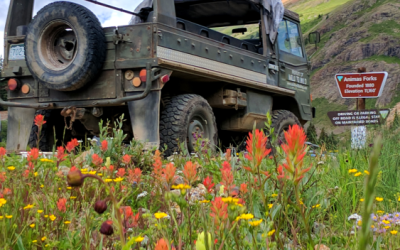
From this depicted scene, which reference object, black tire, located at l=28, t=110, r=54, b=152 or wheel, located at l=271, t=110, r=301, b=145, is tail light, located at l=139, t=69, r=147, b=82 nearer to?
black tire, located at l=28, t=110, r=54, b=152

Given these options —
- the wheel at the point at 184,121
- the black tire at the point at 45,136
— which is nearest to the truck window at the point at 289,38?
the wheel at the point at 184,121

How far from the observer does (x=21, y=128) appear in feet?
22.4

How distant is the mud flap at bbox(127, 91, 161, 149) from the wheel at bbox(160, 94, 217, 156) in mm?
317

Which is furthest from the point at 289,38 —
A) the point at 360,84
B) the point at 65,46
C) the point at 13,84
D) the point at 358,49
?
the point at 358,49

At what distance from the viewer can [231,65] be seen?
7320mm

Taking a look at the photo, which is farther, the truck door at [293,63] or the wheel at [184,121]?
the truck door at [293,63]

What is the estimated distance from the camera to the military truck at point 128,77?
5785mm

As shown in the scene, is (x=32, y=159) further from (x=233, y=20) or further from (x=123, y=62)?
(x=233, y=20)

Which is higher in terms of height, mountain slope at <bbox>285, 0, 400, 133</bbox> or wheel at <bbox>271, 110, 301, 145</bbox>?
mountain slope at <bbox>285, 0, 400, 133</bbox>

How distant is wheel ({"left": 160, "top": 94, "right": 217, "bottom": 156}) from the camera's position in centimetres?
612

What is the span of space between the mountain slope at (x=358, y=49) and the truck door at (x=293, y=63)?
67589 millimetres

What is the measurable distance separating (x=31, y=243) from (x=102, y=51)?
14.0 ft

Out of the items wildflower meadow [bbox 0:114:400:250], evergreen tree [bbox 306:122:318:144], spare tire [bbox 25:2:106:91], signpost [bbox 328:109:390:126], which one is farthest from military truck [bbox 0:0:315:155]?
wildflower meadow [bbox 0:114:400:250]

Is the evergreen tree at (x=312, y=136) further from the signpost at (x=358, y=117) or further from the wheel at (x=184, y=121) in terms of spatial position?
the wheel at (x=184, y=121)
